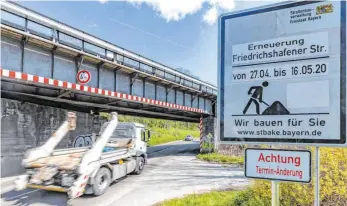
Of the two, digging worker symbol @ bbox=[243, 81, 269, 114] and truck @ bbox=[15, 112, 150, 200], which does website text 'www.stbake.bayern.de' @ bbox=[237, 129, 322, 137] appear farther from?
truck @ bbox=[15, 112, 150, 200]

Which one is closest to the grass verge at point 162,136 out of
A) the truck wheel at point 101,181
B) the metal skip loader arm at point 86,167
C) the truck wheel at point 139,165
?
the truck wheel at point 139,165

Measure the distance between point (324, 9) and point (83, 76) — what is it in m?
10.5

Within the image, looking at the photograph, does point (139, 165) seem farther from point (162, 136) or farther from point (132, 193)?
point (162, 136)

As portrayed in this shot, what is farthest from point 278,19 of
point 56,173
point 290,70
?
point 56,173

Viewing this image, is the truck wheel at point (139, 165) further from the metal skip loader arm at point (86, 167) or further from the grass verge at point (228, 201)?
the grass verge at point (228, 201)

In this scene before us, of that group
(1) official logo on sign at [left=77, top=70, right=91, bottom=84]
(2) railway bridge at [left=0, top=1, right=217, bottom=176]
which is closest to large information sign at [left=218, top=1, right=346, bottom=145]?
(2) railway bridge at [left=0, top=1, right=217, bottom=176]

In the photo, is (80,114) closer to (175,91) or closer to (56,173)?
(175,91)

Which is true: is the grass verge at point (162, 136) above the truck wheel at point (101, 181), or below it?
below

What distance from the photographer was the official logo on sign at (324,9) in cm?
188

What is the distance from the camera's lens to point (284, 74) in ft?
6.57

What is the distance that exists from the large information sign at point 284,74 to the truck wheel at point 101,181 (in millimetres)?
7018

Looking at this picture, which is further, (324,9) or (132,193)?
(132,193)

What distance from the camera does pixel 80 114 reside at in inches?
619

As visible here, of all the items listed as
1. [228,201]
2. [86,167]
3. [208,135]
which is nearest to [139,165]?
[86,167]
